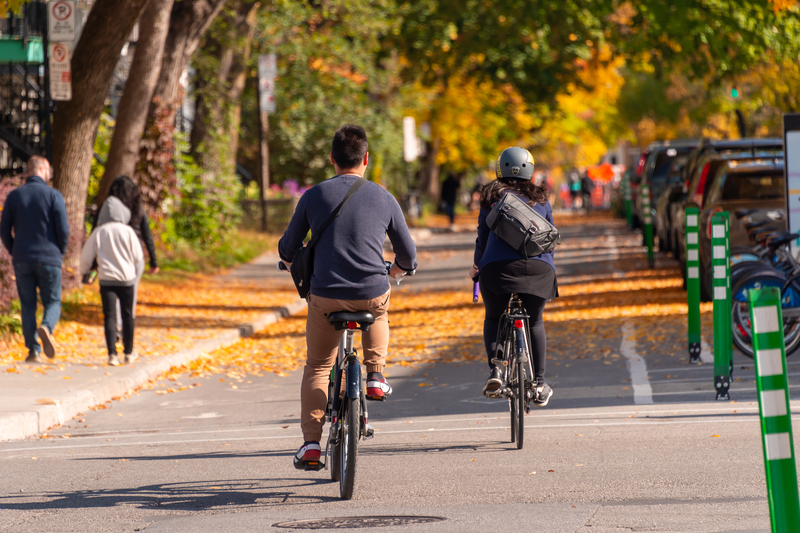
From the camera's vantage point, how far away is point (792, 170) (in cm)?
1142

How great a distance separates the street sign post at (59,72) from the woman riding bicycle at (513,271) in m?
8.23

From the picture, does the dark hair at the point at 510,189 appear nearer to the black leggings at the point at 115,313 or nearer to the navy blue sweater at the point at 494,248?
the navy blue sweater at the point at 494,248

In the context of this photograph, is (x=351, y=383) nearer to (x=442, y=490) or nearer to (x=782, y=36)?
(x=442, y=490)

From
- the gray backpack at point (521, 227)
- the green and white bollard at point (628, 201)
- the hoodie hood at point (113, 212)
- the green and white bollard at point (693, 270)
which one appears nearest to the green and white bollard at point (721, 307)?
the green and white bollard at point (693, 270)

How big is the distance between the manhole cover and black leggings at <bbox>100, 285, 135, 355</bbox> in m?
6.09

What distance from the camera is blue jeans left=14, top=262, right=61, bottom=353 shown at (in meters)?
11.0

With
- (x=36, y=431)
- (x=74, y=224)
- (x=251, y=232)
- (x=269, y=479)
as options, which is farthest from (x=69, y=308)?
(x=251, y=232)

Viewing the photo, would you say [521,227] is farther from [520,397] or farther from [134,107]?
[134,107]

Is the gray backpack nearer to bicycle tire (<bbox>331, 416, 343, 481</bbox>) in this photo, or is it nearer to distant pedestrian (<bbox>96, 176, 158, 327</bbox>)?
bicycle tire (<bbox>331, 416, 343, 481</bbox>)

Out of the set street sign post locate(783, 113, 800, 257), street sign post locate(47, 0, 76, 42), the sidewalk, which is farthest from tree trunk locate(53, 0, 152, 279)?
street sign post locate(783, 113, 800, 257)

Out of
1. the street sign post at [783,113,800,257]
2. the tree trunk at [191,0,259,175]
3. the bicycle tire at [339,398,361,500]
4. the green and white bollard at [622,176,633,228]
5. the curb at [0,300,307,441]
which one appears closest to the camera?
the bicycle tire at [339,398,361,500]

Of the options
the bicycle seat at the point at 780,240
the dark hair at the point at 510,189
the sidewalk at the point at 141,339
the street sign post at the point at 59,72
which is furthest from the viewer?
the street sign post at the point at 59,72

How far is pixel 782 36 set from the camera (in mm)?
22438

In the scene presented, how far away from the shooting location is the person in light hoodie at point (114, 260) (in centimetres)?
1095
